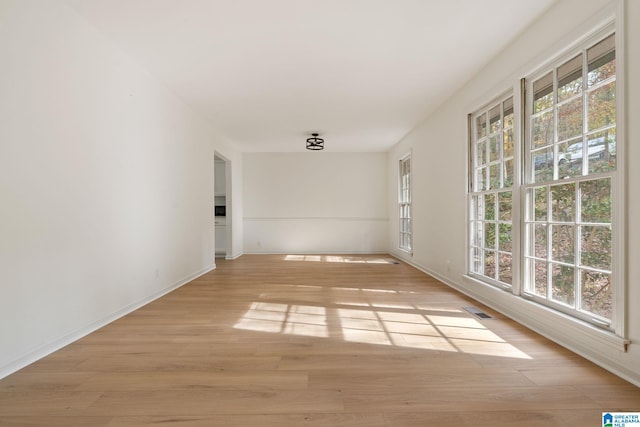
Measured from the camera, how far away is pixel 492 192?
141 inches

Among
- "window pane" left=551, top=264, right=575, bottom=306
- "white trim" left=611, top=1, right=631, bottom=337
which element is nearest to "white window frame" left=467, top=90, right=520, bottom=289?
"window pane" left=551, top=264, right=575, bottom=306

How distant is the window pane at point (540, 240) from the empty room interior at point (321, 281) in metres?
0.03

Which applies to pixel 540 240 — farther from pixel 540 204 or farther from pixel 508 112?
pixel 508 112

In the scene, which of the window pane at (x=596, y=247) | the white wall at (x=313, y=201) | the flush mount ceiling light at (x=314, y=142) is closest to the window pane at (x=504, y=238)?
the window pane at (x=596, y=247)

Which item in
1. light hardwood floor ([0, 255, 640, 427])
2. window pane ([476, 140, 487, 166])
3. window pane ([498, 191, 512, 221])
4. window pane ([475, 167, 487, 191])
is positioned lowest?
light hardwood floor ([0, 255, 640, 427])

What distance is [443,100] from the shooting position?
4.86 meters

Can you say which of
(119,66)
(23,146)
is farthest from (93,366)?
(119,66)

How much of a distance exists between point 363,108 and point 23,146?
4.17 m

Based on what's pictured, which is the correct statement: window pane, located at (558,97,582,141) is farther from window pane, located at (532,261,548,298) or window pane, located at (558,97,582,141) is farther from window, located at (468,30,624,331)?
window pane, located at (532,261,548,298)

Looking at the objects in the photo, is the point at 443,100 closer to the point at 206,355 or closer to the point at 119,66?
the point at 119,66

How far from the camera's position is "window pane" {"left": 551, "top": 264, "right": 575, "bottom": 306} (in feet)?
8.16

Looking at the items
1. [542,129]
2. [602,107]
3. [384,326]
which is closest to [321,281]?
[384,326]

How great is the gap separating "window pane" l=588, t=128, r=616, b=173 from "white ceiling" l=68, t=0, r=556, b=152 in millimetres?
1174

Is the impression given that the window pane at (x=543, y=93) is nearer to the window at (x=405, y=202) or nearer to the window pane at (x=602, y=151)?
the window pane at (x=602, y=151)
